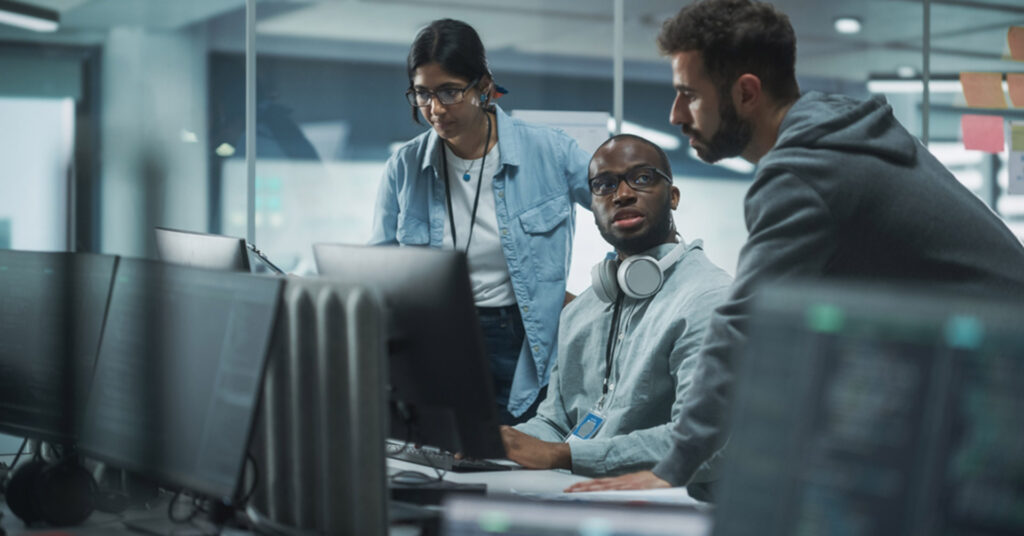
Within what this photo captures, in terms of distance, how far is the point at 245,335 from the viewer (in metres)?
1.15

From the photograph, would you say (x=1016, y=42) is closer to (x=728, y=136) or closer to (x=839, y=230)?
(x=728, y=136)

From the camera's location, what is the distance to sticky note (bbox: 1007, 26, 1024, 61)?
13.5 feet

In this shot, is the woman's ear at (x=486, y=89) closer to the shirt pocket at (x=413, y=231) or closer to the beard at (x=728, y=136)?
the shirt pocket at (x=413, y=231)

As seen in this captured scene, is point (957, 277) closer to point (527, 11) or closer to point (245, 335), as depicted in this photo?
point (245, 335)

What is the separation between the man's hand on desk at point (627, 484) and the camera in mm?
1470

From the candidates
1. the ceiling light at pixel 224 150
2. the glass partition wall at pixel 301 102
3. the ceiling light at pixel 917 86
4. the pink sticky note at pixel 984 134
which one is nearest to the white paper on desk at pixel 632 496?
the glass partition wall at pixel 301 102

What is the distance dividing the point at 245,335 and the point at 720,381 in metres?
0.66

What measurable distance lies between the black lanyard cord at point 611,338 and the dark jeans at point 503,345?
34 centimetres

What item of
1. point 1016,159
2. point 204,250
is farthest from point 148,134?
point 1016,159

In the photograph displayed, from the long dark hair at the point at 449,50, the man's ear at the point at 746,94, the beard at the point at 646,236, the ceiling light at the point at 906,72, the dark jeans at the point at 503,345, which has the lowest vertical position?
the dark jeans at the point at 503,345

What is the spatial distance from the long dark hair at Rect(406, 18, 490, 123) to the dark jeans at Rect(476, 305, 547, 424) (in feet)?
1.85

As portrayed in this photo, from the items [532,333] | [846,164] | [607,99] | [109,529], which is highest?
[607,99]

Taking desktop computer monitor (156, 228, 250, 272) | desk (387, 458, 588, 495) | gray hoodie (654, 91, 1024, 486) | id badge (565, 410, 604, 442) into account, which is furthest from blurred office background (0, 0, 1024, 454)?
gray hoodie (654, 91, 1024, 486)

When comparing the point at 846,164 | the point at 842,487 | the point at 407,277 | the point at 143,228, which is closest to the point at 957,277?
the point at 846,164
